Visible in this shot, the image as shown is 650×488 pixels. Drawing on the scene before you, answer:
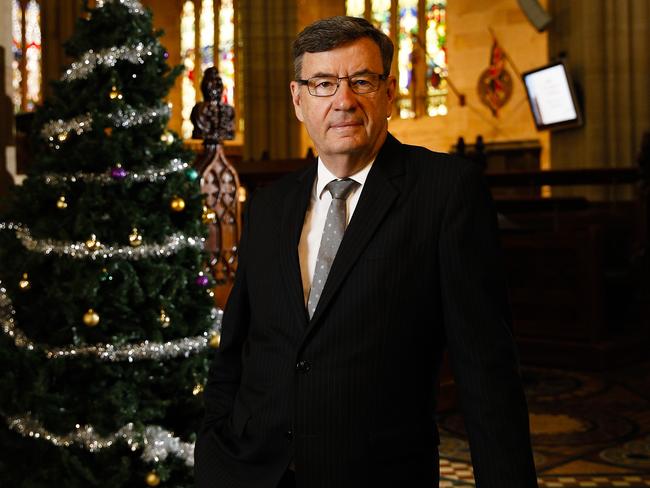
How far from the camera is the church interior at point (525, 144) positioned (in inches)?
208

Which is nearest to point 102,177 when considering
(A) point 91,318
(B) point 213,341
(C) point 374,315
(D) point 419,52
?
(A) point 91,318

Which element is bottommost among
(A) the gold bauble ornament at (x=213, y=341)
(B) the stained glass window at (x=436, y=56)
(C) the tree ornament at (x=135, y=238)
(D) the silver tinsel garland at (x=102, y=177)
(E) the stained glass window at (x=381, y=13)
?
(A) the gold bauble ornament at (x=213, y=341)

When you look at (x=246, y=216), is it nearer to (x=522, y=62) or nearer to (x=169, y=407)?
(x=169, y=407)

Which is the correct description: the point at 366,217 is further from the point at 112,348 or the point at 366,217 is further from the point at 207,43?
the point at 207,43

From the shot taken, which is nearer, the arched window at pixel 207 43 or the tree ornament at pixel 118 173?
the tree ornament at pixel 118 173

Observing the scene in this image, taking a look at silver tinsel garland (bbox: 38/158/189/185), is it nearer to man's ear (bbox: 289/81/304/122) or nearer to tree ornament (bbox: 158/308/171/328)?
tree ornament (bbox: 158/308/171/328)

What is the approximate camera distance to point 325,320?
5.89 feet

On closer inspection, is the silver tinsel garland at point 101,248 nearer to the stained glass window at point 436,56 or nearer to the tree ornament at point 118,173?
the tree ornament at point 118,173

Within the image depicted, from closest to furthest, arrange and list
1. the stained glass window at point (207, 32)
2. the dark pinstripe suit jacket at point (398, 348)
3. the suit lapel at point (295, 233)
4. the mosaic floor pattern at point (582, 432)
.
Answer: the dark pinstripe suit jacket at point (398, 348)
the suit lapel at point (295, 233)
the mosaic floor pattern at point (582, 432)
the stained glass window at point (207, 32)

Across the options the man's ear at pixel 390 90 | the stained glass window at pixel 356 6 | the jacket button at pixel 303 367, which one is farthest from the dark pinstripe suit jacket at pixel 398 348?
the stained glass window at pixel 356 6

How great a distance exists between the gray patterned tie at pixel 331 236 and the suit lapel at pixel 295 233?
0.09 feet

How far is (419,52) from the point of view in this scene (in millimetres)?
19734

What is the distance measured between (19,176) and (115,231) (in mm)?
2204

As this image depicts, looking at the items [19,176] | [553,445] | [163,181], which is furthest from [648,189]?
[163,181]
